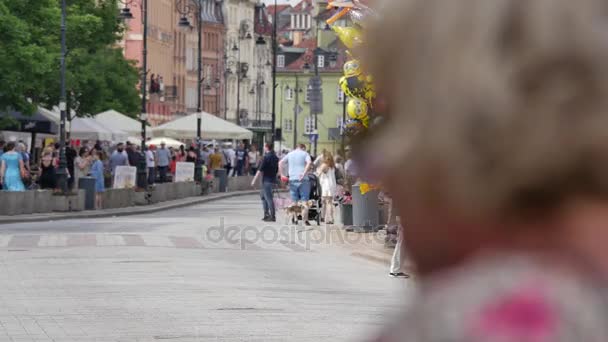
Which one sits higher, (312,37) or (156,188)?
(312,37)

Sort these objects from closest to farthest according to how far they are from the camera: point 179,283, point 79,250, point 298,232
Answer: point 179,283, point 79,250, point 298,232

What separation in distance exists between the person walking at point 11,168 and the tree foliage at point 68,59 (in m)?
12.7

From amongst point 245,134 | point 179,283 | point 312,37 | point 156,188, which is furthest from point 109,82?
point 312,37

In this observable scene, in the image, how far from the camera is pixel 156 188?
53.4 m

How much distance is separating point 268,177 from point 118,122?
101ft

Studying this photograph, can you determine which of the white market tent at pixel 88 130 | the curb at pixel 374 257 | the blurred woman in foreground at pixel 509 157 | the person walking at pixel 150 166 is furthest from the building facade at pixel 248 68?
the blurred woman in foreground at pixel 509 157

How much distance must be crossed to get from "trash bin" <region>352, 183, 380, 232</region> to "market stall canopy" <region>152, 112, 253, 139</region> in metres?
35.8

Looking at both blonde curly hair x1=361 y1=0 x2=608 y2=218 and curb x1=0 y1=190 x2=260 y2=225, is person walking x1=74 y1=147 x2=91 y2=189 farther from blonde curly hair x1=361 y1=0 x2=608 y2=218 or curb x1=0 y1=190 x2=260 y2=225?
blonde curly hair x1=361 y1=0 x2=608 y2=218

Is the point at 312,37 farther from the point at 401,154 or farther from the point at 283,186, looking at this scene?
the point at 401,154

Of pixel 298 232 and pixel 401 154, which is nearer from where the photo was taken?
pixel 401 154

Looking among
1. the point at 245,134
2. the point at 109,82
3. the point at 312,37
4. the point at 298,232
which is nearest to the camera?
the point at 298,232

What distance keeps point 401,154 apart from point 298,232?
3292 cm

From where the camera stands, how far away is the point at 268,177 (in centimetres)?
Result: 3966

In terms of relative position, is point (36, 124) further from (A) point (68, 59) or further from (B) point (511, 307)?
(B) point (511, 307)
